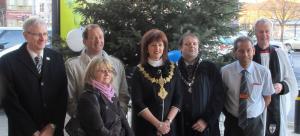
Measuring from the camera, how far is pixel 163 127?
3.55 m

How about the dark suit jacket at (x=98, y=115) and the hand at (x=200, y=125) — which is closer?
the dark suit jacket at (x=98, y=115)

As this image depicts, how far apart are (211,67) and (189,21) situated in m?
1.10

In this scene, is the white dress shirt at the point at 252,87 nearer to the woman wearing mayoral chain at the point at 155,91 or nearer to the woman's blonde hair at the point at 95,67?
the woman wearing mayoral chain at the point at 155,91

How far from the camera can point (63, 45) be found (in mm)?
5336

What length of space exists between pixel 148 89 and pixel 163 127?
0.37 meters

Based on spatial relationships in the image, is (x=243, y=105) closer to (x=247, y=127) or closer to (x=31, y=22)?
(x=247, y=127)

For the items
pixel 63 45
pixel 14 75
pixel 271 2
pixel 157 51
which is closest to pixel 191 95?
pixel 157 51

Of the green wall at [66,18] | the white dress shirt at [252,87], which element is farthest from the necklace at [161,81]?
the green wall at [66,18]

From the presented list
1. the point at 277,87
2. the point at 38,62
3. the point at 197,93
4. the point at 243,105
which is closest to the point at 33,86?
the point at 38,62

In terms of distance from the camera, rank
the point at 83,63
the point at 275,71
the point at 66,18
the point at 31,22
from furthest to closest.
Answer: the point at 66,18 → the point at 275,71 → the point at 83,63 → the point at 31,22

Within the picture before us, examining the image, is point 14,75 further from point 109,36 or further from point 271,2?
point 271,2

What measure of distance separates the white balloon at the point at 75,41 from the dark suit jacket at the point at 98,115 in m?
1.62

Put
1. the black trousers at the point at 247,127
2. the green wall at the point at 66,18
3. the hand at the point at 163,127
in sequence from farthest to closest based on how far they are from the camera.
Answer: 1. the green wall at the point at 66,18
2. the black trousers at the point at 247,127
3. the hand at the point at 163,127

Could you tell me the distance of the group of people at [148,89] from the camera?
3.31 metres
